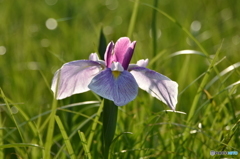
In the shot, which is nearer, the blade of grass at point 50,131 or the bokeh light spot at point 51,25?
the blade of grass at point 50,131

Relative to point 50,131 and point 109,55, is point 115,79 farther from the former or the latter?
point 50,131

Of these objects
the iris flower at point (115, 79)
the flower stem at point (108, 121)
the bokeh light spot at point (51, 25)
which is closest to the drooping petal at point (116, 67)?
the iris flower at point (115, 79)

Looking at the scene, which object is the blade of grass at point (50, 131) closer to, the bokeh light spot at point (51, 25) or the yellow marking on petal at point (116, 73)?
the yellow marking on petal at point (116, 73)

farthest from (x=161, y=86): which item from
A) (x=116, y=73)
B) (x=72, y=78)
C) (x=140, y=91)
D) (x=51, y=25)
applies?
(x=51, y=25)

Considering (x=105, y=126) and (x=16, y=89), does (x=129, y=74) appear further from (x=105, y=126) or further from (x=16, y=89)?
(x=16, y=89)

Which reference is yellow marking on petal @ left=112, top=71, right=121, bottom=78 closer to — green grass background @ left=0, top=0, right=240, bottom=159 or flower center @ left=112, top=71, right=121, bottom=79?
flower center @ left=112, top=71, right=121, bottom=79

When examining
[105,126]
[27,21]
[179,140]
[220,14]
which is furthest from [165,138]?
[220,14]
